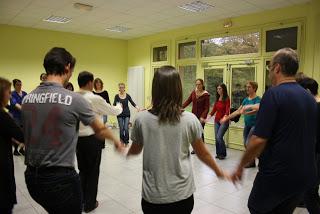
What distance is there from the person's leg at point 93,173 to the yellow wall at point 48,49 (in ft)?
20.1

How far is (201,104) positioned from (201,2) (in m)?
2.24

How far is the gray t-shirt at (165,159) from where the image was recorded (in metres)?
1.51

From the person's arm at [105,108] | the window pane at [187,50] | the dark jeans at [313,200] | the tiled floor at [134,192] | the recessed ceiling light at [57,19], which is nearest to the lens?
the dark jeans at [313,200]

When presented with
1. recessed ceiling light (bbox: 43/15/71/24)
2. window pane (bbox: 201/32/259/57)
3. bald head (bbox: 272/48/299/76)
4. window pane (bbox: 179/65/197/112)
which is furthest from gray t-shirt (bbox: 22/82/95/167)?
window pane (bbox: 179/65/197/112)

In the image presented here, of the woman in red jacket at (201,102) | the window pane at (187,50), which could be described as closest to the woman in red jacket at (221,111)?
the woman in red jacket at (201,102)

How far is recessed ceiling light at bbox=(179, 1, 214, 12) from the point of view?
5707 millimetres

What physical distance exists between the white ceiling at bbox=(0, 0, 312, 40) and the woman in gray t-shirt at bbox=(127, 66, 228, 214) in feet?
14.9

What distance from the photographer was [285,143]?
1610mm

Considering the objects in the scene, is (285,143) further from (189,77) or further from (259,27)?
(189,77)

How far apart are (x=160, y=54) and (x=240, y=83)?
3397 mm

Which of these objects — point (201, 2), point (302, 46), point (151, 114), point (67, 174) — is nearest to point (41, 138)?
point (67, 174)

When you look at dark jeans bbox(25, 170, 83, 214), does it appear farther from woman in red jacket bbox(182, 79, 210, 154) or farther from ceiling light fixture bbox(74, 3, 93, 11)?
ceiling light fixture bbox(74, 3, 93, 11)

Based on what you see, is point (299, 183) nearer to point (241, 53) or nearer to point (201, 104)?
point (201, 104)

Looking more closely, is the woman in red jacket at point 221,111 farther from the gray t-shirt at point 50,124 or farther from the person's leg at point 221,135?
the gray t-shirt at point 50,124
